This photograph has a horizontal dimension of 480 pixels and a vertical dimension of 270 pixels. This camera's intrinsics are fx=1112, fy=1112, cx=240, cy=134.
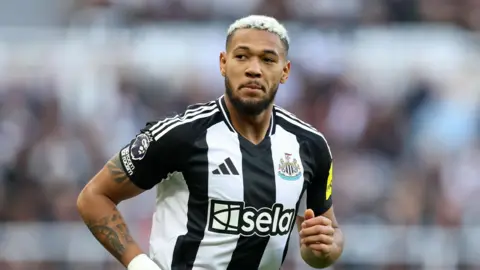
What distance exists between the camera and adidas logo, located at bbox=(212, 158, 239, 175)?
186 inches

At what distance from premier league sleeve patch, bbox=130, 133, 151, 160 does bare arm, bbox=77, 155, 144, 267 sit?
0.08 metres

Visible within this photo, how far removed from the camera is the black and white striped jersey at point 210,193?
4676 millimetres

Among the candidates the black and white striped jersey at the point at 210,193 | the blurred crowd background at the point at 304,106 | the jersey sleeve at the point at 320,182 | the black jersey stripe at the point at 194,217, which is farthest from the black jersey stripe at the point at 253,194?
the blurred crowd background at the point at 304,106

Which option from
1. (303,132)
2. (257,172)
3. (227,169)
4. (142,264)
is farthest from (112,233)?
(303,132)

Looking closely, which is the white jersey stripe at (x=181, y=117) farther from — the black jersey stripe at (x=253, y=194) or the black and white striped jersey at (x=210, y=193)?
the black jersey stripe at (x=253, y=194)

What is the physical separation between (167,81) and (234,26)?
5.89 meters

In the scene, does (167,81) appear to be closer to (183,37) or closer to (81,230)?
(183,37)

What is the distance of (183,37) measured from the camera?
1100 centimetres

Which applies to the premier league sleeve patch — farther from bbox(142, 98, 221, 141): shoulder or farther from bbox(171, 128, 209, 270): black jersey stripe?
bbox(171, 128, 209, 270): black jersey stripe

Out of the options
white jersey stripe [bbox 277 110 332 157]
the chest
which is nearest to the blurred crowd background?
white jersey stripe [bbox 277 110 332 157]

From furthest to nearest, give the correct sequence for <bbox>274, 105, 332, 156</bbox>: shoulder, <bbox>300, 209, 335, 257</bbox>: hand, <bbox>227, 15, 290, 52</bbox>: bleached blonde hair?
<bbox>274, 105, 332, 156</bbox>: shoulder, <bbox>227, 15, 290, 52</bbox>: bleached blonde hair, <bbox>300, 209, 335, 257</bbox>: hand

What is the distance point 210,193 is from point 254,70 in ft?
1.81

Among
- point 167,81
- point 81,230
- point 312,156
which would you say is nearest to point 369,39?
point 167,81

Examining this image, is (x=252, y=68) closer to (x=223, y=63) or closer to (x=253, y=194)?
(x=223, y=63)
